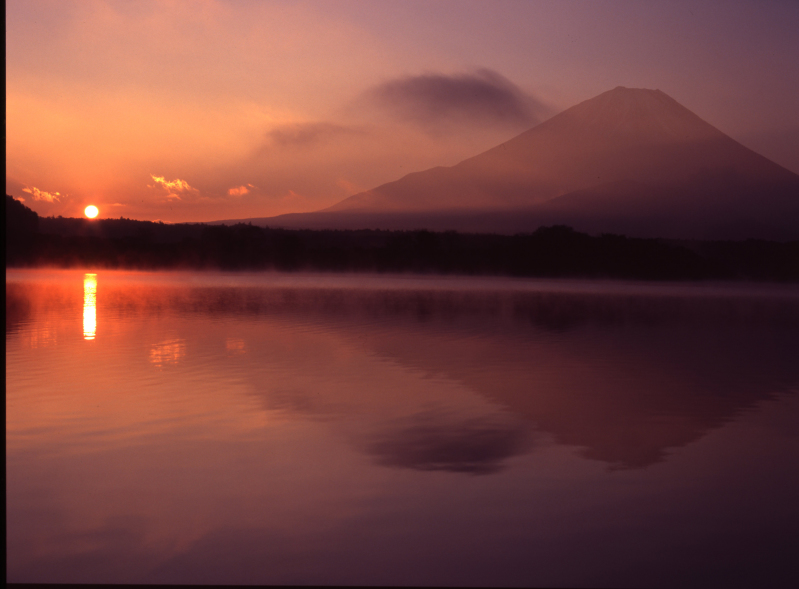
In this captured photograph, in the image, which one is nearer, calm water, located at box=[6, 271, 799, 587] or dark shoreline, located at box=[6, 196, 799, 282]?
calm water, located at box=[6, 271, 799, 587]

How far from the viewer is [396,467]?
8.88m

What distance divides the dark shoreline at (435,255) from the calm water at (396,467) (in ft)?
365

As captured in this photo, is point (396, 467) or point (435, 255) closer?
point (396, 467)

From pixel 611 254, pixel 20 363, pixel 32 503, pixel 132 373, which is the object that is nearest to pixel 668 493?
pixel 32 503

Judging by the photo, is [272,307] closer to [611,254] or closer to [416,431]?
[416,431]

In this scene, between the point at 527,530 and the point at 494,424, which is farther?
the point at 494,424

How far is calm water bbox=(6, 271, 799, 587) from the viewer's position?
20.7 ft

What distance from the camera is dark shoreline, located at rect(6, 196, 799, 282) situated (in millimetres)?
127375

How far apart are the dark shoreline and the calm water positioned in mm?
111401

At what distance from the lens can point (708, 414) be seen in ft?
41.1

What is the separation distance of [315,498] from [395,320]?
21344 millimetres

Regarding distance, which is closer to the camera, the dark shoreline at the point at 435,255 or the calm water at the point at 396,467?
the calm water at the point at 396,467

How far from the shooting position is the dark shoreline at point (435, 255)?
418 ft

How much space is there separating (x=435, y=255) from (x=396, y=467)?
13518cm
